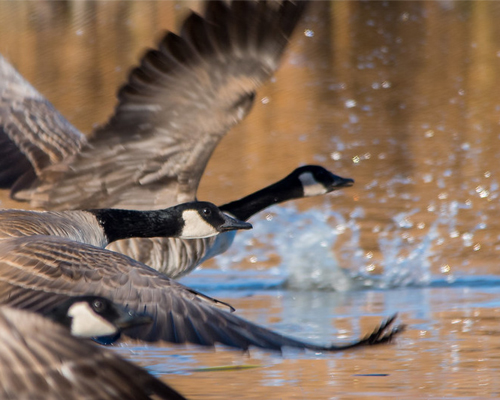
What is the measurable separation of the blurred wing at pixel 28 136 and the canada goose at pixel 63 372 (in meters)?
3.86

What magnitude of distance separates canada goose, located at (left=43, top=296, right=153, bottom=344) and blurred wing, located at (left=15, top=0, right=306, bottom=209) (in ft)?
6.41

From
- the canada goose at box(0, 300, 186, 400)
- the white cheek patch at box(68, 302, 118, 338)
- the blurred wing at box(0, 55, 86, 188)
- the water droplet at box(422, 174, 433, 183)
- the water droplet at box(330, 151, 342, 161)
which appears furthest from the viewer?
the water droplet at box(330, 151, 342, 161)

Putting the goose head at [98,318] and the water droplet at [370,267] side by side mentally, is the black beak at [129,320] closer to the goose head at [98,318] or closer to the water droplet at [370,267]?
the goose head at [98,318]

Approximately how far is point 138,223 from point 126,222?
138 mm

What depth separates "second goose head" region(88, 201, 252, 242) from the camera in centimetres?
611

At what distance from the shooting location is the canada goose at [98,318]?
3.80m

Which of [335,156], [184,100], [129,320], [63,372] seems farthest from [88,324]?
[335,156]

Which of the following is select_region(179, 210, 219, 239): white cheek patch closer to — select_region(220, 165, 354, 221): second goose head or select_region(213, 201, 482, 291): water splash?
select_region(213, 201, 482, 291): water splash

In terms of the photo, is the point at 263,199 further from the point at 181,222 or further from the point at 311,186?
the point at 181,222

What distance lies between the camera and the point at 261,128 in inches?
528

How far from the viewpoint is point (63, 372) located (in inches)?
99.5

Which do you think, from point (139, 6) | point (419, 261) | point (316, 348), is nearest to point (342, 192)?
point (419, 261)

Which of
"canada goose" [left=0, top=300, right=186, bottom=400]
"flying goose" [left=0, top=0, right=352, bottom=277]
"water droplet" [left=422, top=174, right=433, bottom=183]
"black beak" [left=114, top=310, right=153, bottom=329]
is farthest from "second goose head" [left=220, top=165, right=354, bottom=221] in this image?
"canada goose" [left=0, top=300, right=186, bottom=400]

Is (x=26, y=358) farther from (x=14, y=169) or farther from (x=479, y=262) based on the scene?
(x=479, y=262)
